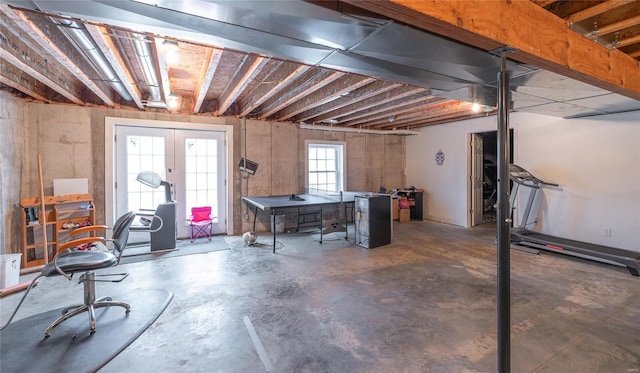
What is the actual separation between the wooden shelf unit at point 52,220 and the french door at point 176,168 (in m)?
0.55

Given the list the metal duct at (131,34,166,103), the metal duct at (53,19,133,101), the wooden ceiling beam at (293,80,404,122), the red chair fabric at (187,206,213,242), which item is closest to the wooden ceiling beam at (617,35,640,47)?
the wooden ceiling beam at (293,80,404,122)

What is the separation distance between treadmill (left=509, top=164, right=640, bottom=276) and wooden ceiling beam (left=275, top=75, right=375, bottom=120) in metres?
3.10

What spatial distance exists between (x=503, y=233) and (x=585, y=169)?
4.30 m

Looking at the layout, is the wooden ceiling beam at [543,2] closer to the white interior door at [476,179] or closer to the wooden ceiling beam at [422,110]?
the wooden ceiling beam at [422,110]

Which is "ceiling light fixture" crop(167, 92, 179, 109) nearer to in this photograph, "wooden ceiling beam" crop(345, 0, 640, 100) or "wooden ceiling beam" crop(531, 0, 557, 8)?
"wooden ceiling beam" crop(345, 0, 640, 100)

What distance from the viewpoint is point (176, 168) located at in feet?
17.3

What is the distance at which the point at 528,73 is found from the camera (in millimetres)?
2379

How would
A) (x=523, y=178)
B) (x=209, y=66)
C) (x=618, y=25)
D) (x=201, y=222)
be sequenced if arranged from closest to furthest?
(x=618, y=25), (x=209, y=66), (x=523, y=178), (x=201, y=222)

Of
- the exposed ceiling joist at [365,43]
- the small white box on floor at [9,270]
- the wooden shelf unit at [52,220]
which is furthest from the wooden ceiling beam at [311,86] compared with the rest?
the small white box on floor at [9,270]

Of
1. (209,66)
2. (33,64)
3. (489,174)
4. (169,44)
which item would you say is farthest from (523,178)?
(33,64)

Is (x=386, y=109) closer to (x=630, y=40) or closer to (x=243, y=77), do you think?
(x=243, y=77)

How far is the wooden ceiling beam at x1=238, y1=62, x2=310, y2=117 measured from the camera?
319 centimetres

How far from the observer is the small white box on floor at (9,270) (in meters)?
3.08

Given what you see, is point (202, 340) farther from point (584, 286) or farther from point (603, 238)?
point (603, 238)
